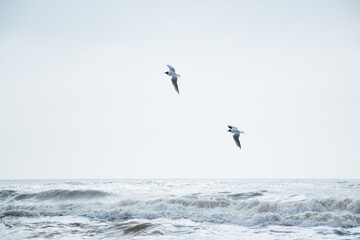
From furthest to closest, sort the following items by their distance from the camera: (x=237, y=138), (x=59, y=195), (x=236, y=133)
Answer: (x=59, y=195) → (x=236, y=133) → (x=237, y=138)

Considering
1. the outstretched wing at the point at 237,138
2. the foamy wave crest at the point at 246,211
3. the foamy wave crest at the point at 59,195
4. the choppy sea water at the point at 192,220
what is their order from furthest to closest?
the foamy wave crest at the point at 59,195
the outstretched wing at the point at 237,138
the foamy wave crest at the point at 246,211
the choppy sea water at the point at 192,220

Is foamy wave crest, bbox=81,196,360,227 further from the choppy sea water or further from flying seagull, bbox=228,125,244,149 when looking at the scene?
flying seagull, bbox=228,125,244,149

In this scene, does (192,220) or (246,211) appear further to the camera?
(246,211)

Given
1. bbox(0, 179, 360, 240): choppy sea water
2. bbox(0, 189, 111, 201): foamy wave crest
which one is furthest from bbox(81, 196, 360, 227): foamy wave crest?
bbox(0, 189, 111, 201): foamy wave crest

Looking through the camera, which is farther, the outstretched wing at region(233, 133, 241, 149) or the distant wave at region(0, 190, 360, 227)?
the outstretched wing at region(233, 133, 241, 149)

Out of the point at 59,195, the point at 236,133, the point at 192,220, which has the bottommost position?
the point at 192,220

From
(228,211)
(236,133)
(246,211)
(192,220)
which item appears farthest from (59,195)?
(236,133)

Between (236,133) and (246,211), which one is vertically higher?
(236,133)

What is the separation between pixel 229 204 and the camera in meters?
11.6

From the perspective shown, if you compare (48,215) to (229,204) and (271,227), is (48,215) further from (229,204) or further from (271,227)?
(271,227)

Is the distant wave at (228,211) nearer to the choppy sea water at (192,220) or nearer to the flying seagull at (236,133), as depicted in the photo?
the choppy sea water at (192,220)

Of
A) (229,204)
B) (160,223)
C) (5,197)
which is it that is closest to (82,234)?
(160,223)

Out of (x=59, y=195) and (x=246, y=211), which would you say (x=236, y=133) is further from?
(x=59, y=195)

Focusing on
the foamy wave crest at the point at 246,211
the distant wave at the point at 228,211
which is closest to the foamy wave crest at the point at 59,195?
the distant wave at the point at 228,211
